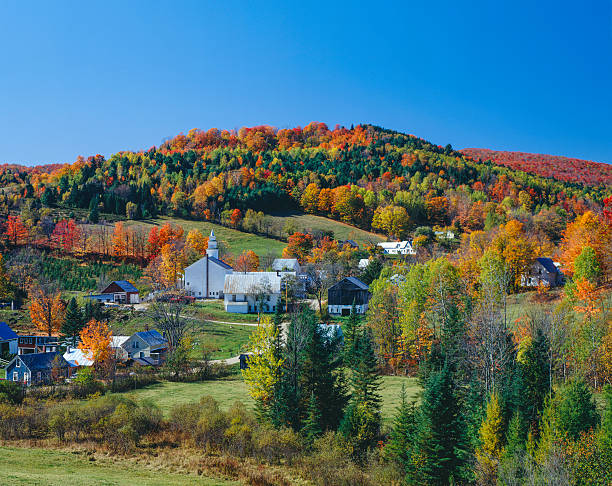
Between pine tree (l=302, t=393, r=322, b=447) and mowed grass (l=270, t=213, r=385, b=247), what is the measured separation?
85.2 metres

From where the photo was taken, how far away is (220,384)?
136ft

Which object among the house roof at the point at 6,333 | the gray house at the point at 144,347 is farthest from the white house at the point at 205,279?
the house roof at the point at 6,333

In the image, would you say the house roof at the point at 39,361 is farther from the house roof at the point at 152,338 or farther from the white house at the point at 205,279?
the white house at the point at 205,279

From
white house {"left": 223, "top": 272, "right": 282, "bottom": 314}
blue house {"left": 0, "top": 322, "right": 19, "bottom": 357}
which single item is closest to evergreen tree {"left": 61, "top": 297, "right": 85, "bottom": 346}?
blue house {"left": 0, "top": 322, "right": 19, "bottom": 357}

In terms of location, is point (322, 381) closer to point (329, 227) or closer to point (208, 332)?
point (208, 332)

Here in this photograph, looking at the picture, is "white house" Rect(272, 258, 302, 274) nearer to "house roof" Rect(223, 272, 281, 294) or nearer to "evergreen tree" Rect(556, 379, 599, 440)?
"house roof" Rect(223, 272, 281, 294)

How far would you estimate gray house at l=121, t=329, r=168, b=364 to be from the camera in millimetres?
49594

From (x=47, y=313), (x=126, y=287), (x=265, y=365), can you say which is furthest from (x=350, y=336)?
(x=126, y=287)

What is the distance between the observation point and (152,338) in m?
51.8

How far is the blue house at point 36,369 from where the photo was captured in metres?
40.9

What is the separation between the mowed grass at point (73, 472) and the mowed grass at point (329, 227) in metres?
91.6

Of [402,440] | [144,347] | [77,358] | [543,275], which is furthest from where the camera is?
[543,275]

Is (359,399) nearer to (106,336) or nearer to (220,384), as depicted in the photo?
(220,384)

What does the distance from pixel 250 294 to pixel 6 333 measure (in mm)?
30201
